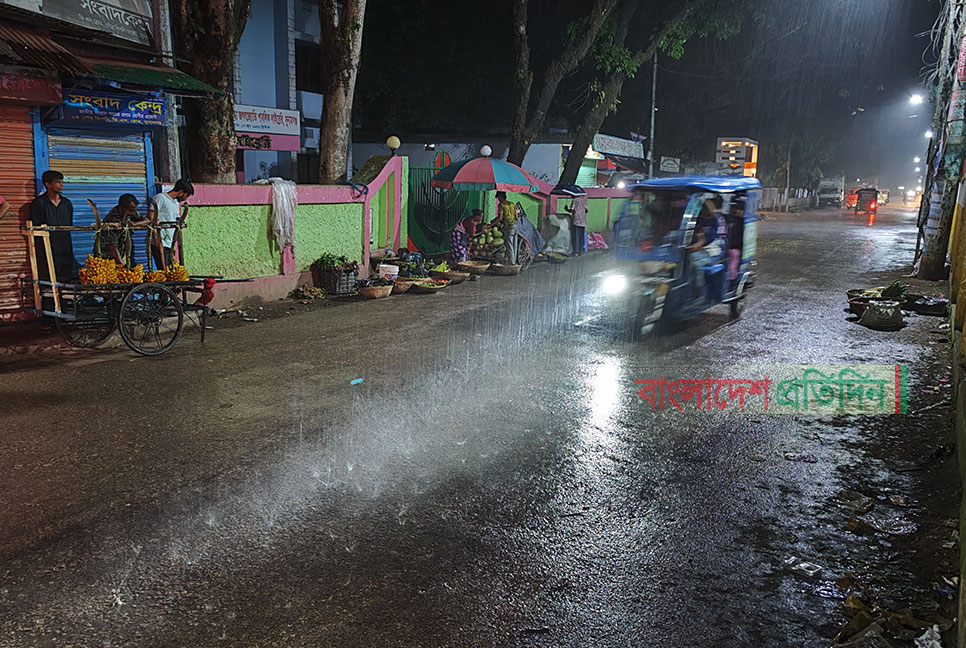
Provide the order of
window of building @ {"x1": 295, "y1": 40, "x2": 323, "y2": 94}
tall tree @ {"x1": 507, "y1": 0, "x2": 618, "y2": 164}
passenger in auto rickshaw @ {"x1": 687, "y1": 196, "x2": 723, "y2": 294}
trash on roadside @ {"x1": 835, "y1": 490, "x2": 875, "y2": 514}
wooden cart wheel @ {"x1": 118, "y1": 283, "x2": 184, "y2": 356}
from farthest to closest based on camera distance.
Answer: window of building @ {"x1": 295, "y1": 40, "x2": 323, "y2": 94} < tall tree @ {"x1": 507, "y1": 0, "x2": 618, "y2": 164} < passenger in auto rickshaw @ {"x1": 687, "y1": 196, "x2": 723, "y2": 294} < wooden cart wheel @ {"x1": 118, "y1": 283, "x2": 184, "y2": 356} < trash on roadside @ {"x1": 835, "y1": 490, "x2": 875, "y2": 514}

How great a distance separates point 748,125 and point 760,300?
41001 mm

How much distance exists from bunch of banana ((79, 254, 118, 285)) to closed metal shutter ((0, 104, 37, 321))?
5.90 ft

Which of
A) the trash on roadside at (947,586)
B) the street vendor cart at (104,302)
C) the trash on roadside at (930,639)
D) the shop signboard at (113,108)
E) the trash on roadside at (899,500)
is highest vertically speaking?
the shop signboard at (113,108)

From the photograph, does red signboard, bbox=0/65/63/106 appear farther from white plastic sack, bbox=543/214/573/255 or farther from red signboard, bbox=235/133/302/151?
white plastic sack, bbox=543/214/573/255

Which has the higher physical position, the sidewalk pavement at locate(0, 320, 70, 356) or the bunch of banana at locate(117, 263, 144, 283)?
the bunch of banana at locate(117, 263, 144, 283)

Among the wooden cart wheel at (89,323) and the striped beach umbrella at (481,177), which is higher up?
the striped beach umbrella at (481,177)

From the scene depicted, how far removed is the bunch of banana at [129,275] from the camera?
26.6 ft

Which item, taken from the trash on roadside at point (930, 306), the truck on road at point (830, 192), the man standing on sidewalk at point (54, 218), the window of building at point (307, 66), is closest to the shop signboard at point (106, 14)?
the man standing on sidewalk at point (54, 218)

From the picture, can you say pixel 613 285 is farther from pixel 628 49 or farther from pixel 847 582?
pixel 628 49

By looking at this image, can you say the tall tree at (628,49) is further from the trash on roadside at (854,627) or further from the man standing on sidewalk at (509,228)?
the trash on roadside at (854,627)

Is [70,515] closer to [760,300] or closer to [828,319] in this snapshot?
[828,319]

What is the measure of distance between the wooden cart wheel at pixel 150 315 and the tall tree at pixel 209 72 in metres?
3.69

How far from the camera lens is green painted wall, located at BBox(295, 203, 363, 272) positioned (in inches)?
512

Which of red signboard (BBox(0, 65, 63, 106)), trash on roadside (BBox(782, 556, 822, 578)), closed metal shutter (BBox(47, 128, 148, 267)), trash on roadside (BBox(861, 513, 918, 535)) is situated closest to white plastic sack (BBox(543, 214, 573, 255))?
closed metal shutter (BBox(47, 128, 148, 267))
